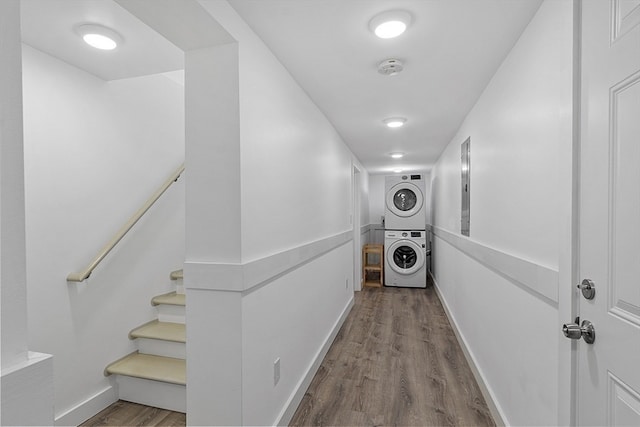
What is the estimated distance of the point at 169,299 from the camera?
8.27 ft

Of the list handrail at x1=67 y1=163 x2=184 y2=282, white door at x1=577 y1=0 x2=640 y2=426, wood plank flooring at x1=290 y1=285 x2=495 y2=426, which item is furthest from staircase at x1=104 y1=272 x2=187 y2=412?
white door at x1=577 y1=0 x2=640 y2=426

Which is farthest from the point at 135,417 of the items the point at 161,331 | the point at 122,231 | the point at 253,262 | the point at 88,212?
the point at 253,262

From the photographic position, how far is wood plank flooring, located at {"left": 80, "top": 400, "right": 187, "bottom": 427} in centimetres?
195

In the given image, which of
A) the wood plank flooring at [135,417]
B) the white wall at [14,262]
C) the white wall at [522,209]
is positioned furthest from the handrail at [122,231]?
the white wall at [522,209]

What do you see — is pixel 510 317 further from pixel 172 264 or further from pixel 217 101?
pixel 172 264

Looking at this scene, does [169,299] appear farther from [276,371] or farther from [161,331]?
[276,371]

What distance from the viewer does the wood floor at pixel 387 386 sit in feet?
6.57

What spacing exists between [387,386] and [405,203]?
13.3 ft

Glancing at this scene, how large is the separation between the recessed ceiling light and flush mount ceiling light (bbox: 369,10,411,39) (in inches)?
60.2

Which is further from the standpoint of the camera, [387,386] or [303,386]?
[387,386]

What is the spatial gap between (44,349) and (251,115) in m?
1.78

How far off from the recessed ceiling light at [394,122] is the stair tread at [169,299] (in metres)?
2.41

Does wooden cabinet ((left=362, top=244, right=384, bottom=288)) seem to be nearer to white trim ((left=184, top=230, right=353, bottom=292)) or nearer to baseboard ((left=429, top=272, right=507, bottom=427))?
baseboard ((left=429, top=272, right=507, bottom=427))

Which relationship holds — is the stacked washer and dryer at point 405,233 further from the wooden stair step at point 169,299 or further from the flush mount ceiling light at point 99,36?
the flush mount ceiling light at point 99,36
